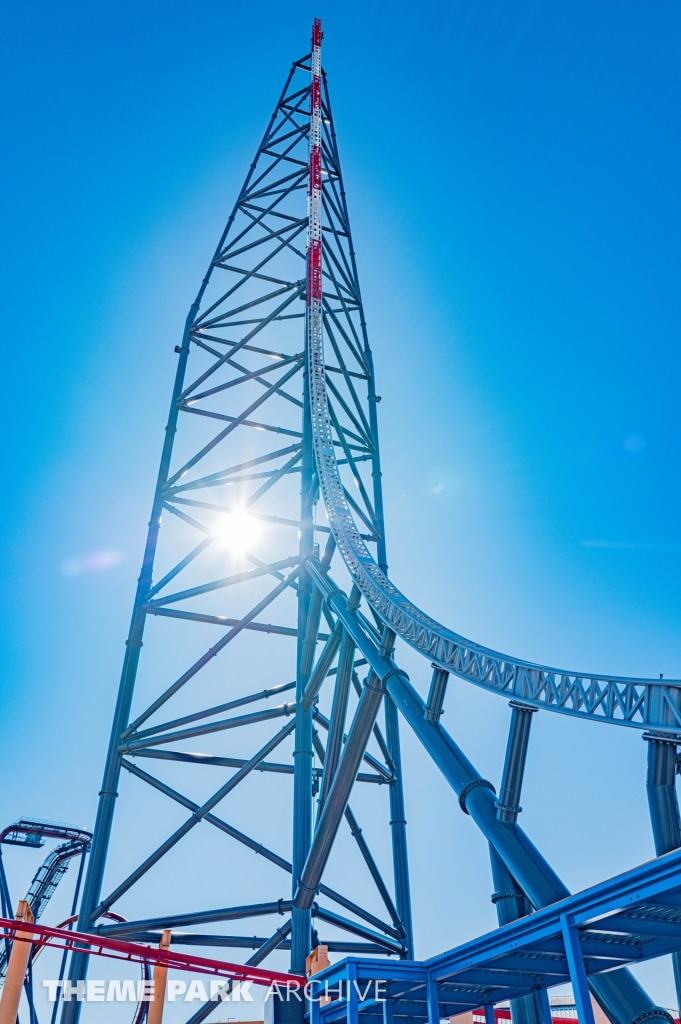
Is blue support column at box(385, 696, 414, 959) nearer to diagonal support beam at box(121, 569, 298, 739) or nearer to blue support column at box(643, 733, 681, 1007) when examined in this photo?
diagonal support beam at box(121, 569, 298, 739)

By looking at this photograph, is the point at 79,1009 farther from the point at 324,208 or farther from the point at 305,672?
the point at 324,208

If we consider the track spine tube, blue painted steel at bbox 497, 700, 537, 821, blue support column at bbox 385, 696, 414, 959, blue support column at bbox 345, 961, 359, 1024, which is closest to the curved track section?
blue painted steel at bbox 497, 700, 537, 821

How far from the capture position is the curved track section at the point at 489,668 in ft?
18.5

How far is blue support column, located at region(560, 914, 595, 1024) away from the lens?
520cm

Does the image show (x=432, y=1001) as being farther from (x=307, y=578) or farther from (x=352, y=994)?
(x=307, y=578)

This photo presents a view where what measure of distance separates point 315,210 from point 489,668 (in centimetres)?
1253

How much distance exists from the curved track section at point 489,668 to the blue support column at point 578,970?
1.30 m

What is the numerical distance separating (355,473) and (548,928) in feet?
30.6

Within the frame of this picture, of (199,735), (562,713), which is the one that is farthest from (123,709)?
(562,713)

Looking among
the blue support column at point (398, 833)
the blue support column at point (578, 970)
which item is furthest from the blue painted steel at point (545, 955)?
the blue support column at point (398, 833)

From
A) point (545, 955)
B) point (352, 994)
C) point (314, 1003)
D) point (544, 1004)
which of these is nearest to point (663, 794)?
point (545, 955)

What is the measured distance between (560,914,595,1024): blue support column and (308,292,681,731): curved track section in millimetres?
1304

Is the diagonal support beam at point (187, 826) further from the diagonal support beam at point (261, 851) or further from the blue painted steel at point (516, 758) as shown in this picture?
the blue painted steel at point (516, 758)

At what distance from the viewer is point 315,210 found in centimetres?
1739
